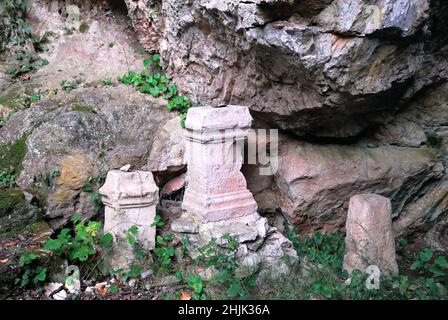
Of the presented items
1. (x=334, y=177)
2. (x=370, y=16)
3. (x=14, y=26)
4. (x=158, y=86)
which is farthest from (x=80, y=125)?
(x=370, y=16)

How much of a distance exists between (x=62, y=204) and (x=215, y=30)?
241 centimetres

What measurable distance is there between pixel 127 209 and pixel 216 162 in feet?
3.09

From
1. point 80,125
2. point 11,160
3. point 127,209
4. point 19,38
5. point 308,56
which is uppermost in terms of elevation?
point 19,38

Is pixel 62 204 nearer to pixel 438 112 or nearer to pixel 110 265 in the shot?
pixel 110 265

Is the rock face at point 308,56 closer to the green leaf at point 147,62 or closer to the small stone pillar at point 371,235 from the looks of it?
the green leaf at point 147,62

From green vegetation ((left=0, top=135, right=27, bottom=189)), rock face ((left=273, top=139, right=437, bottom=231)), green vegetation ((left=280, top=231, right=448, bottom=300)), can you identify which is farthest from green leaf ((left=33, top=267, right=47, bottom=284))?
rock face ((left=273, top=139, right=437, bottom=231))

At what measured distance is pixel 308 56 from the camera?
441cm

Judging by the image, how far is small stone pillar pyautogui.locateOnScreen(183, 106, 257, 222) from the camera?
4699mm

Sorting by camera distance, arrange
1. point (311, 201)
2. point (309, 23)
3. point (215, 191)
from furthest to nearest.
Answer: point (311, 201) < point (215, 191) < point (309, 23)

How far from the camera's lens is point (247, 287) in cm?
414

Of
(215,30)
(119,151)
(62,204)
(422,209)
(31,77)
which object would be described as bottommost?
(422,209)

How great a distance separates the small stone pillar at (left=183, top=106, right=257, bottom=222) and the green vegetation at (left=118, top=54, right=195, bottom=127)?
3.64 feet

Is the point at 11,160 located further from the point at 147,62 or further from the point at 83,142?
the point at 147,62
